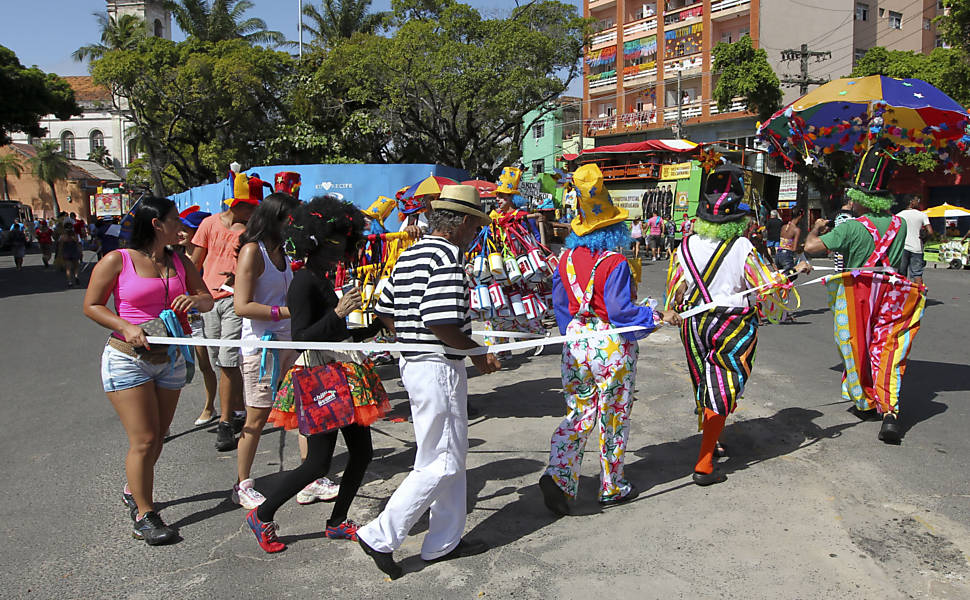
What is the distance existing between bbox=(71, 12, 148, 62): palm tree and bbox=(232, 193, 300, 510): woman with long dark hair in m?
35.0

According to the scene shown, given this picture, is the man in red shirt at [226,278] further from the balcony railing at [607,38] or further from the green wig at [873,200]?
the balcony railing at [607,38]

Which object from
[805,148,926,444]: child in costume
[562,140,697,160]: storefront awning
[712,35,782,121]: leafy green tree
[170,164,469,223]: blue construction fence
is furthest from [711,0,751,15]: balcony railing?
[805,148,926,444]: child in costume

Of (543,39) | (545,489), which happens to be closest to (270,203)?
(545,489)

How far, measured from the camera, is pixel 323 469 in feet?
11.3

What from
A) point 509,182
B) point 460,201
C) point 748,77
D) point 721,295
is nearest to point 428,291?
point 460,201

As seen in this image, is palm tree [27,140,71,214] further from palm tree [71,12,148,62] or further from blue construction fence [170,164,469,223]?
blue construction fence [170,164,469,223]

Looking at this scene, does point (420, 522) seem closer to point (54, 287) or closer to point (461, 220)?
point (461, 220)

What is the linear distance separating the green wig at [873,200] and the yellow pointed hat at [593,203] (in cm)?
263

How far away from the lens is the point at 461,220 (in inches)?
129

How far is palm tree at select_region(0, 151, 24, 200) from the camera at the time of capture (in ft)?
199

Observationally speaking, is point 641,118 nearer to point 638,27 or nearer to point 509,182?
point 638,27

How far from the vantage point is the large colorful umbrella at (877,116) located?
6.07 metres

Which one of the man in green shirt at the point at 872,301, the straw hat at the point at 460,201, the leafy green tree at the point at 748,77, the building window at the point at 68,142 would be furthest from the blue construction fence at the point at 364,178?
the building window at the point at 68,142

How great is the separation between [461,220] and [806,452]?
3.15 metres
